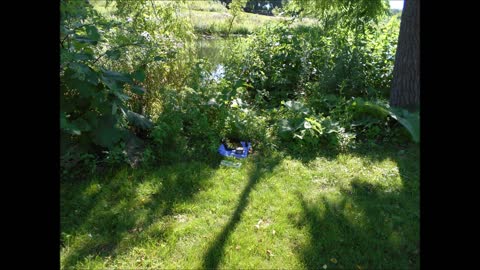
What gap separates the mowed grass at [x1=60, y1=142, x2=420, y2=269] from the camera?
276 centimetres

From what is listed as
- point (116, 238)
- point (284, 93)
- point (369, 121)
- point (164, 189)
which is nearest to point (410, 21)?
point (369, 121)

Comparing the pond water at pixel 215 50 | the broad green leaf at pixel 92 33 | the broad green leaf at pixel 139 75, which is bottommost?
the broad green leaf at pixel 139 75

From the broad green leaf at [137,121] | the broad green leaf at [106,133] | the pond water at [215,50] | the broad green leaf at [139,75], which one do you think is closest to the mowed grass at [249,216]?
the broad green leaf at [106,133]

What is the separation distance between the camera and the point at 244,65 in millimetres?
6746

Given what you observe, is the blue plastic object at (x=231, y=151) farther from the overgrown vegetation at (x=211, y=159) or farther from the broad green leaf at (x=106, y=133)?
the broad green leaf at (x=106, y=133)

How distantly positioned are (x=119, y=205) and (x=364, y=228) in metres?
2.10

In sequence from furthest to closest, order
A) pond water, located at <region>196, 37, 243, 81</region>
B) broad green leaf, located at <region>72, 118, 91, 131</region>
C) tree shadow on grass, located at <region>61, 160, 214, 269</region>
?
pond water, located at <region>196, 37, 243, 81</region>
broad green leaf, located at <region>72, 118, 91, 131</region>
tree shadow on grass, located at <region>61, 160, 214, 269</region>

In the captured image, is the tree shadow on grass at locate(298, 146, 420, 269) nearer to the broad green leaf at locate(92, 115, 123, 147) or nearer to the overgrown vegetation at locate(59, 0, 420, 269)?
the overgrown vegetation at locate(59, 0, 420, 269)

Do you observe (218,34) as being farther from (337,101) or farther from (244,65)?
(337,101)

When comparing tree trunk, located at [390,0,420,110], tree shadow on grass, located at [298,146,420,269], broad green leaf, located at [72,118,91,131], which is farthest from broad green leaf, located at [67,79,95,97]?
tree trunk, located at [390,0,420,110]

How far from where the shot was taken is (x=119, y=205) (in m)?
3.40

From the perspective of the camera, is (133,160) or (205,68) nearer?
(133,160)

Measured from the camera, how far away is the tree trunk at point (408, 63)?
4832 mm
